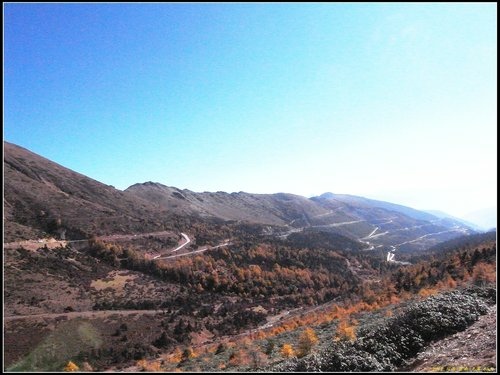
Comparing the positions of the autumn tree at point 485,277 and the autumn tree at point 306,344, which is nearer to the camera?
the autumn tree at point 306,344

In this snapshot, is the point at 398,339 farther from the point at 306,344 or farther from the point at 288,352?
the point at 288,352

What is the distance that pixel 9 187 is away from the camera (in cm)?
8875

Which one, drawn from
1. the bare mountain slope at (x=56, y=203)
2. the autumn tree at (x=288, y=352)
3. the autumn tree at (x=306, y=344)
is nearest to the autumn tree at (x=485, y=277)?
the autumn tree at (x=306, y=344)

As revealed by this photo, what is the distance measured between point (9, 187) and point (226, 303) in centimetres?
6150

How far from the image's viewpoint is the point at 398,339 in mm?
18203

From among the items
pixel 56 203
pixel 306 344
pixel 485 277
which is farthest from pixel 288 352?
pixel 56 203

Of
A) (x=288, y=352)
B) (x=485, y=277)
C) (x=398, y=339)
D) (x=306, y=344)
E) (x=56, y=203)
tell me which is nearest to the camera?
(x=398, y=339)

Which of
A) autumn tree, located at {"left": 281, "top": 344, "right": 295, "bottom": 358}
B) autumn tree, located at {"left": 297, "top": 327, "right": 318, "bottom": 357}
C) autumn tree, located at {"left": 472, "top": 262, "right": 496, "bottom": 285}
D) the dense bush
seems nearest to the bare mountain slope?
autumn tree, located at {"left": 281, "top": 344, "right": 295, "bottom": 358}

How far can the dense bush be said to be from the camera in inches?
641

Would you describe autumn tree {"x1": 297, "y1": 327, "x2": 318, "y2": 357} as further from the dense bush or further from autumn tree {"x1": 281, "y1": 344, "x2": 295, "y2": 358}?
the dense bush

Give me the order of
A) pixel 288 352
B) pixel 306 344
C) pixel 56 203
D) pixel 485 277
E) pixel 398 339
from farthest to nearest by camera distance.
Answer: pixel 56 203 → pixel 485 277 → pixel 306 344 → pixel 288 352 → pixel 398 339

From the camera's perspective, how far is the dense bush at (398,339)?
16281mm

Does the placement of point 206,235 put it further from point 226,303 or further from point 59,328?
point 59,328

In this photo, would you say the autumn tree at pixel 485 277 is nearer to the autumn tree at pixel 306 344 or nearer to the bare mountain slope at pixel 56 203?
the autumn tree at pixel 306 344
